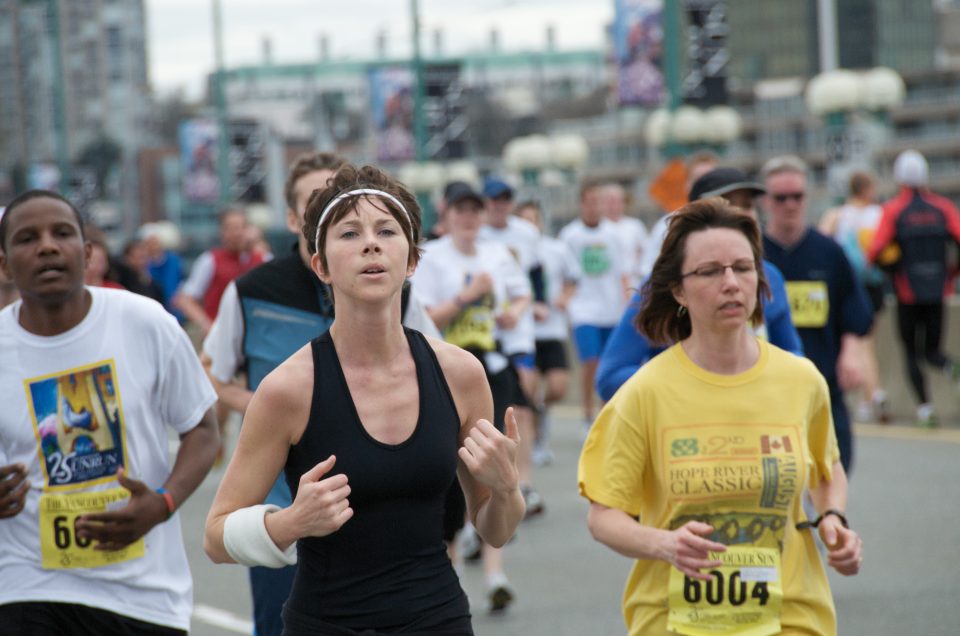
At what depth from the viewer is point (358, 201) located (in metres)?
3.84

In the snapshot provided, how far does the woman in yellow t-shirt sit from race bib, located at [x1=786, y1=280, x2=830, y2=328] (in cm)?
285

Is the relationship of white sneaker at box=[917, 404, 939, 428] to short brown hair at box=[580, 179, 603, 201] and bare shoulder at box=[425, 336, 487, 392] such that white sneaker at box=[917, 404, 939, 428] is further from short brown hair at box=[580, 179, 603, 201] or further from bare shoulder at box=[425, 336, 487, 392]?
bare shoulder at box=[425, 336, 487, 392]

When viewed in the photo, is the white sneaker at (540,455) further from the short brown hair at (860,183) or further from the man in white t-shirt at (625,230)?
the short brown hair at (860,183)

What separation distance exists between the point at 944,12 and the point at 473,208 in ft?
417

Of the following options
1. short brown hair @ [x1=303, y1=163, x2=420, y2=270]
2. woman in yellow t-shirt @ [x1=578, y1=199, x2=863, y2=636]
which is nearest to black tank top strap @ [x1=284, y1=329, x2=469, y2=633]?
short brown hair @ [x1=303, y1=163, x2=420, y2=270]

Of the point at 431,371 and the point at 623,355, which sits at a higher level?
the point at 431,371

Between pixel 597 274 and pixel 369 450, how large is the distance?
1189 centimetres

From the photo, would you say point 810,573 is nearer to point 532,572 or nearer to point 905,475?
point 532,572

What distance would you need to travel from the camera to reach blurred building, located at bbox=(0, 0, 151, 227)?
368 feet

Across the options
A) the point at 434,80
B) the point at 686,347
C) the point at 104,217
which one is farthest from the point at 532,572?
the point at 104,217

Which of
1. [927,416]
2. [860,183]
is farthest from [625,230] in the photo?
[927,416]

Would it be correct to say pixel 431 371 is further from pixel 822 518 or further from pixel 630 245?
pixel 630 245

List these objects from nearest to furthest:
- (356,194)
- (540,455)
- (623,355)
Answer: (356,194)
(623,355)
(540,455)

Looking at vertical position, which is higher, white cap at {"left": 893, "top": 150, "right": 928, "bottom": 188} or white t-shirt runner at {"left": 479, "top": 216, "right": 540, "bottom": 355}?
white cap at {"left": 893, "top": 150, "right": 928, "bottom": 188}
